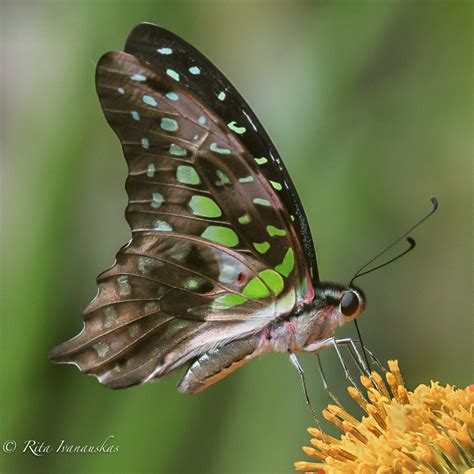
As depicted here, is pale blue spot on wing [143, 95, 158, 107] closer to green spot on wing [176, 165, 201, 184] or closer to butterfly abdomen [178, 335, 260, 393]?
green spot on wing [176, 165, 201, 184]

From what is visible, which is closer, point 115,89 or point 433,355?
point 115,89

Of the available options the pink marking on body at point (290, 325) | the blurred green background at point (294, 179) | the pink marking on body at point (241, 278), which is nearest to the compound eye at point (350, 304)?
the pink marking on body at point (290, 325)

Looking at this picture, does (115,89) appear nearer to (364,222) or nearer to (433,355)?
(364,222)

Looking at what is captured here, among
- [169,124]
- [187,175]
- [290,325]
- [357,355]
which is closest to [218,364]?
[290,325]

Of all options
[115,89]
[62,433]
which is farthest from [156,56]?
[62,433]

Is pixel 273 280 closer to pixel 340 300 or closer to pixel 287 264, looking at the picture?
pixel 287 264

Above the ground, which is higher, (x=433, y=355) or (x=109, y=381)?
(x=433, y=355)

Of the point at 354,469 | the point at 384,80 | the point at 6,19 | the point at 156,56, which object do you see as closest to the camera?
the point at 354,469
